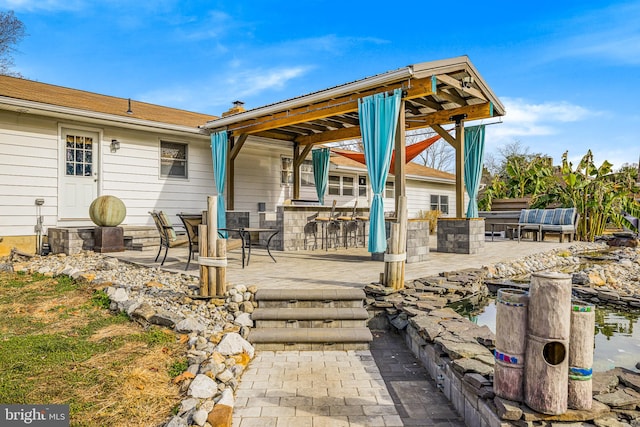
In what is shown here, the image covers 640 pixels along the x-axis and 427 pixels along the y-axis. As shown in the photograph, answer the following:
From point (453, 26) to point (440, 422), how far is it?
12.5 m

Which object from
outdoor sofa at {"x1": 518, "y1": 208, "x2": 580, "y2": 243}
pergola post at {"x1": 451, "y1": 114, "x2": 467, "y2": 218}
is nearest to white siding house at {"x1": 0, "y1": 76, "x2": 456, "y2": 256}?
pergola post at {"x1": 451, "y1": 114, "x2": 467, "y2": 218}

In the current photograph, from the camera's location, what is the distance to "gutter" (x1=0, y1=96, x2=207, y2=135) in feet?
22.4

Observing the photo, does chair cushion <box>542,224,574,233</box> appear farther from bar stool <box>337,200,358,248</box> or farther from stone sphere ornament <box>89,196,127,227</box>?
stone sphere ornament <box>89,196,127,227</box>

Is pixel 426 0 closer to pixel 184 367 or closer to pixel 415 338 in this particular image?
pixel 415 338

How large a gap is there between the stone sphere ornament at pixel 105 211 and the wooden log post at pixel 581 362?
312 inches

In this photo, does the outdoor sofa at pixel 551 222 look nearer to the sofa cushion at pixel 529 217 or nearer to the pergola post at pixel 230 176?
Answer: the sofa cushion at pixel 529 217

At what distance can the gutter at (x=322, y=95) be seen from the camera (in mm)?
5887

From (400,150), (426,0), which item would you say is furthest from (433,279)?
(426,0)

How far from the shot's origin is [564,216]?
35.2 ft

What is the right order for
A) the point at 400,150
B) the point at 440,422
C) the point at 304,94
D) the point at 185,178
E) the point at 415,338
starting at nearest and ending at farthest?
the point at 440,422
the point at 415,338
the point at 400,150
the point at 304,94
the point at 185,178

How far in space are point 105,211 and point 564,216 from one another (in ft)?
37.4

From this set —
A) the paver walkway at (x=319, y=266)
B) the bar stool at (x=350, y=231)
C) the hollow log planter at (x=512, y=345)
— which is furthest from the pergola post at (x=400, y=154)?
the hollow log planter at (x=512, y=345)

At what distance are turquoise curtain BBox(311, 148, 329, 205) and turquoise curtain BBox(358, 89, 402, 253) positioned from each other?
524cm

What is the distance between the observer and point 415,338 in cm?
354
